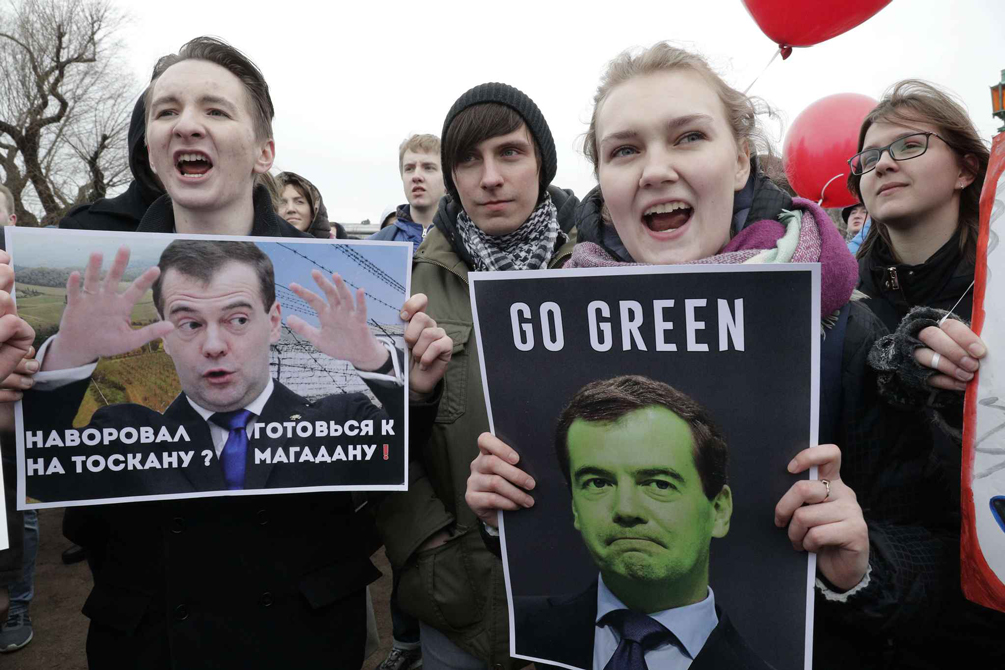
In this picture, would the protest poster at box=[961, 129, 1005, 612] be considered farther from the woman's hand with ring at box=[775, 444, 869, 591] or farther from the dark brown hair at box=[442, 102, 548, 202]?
the dark brown hair at box=[442, 102, 548, 202]

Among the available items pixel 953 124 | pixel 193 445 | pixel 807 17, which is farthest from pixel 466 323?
pixel 807 17

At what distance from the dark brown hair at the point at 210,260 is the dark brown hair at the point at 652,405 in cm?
73

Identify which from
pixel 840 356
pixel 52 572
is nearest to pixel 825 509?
pixel 840 356

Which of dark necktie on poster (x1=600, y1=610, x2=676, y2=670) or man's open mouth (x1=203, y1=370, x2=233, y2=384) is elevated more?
man's open mouth (x1=203, y1=370, x2=233, y2=384)

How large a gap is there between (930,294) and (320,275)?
1887 mm

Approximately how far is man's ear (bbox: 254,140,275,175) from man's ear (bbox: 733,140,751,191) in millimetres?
1180

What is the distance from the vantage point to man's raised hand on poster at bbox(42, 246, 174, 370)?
1.36 meters

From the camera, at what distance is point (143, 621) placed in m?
1.50

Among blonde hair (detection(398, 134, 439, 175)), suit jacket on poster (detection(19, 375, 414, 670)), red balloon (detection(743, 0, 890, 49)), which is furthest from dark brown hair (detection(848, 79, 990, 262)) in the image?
blonde hair (detection(398, 134, 439, 175))

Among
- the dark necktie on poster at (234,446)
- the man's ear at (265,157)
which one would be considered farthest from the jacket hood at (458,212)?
the dark necktie on poster at (234,446)

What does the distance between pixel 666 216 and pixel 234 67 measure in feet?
3.82

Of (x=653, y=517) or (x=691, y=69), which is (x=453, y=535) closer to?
(x=653, y=517)

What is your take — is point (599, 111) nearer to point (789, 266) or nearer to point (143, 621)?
point (789, 266)

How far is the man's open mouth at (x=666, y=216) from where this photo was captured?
1286 millimetres
